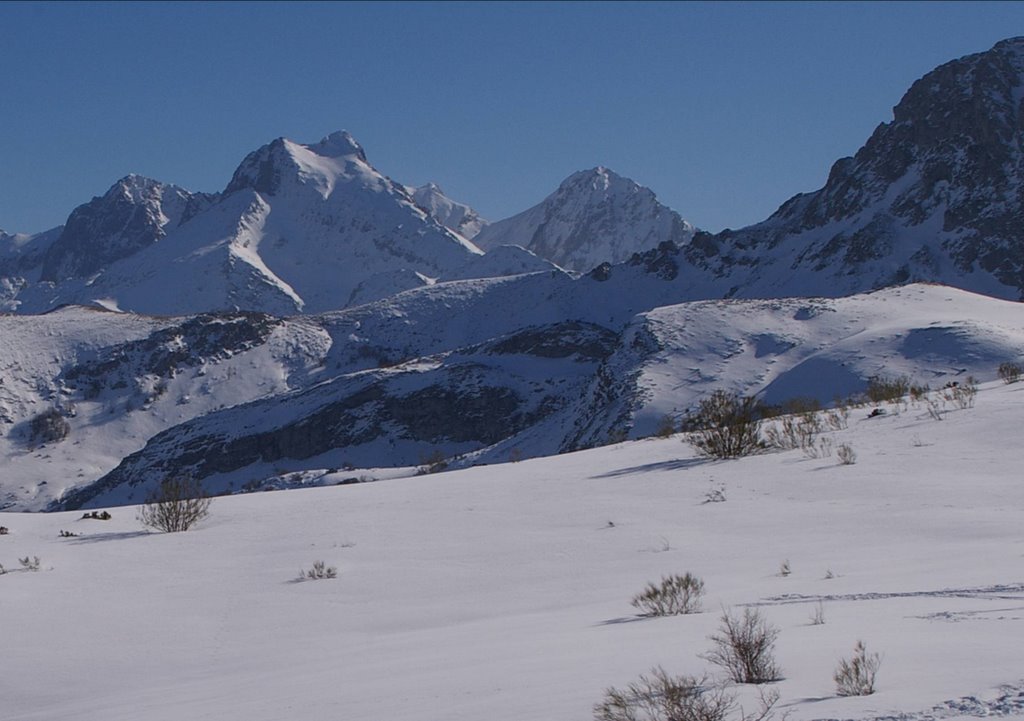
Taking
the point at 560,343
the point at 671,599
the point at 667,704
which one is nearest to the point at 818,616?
the point at 671,599

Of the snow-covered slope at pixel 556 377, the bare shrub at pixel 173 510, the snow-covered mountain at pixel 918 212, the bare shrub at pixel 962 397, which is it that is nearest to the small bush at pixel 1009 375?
the bare shrub at pixel 962 397

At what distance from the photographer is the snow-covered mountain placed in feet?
499

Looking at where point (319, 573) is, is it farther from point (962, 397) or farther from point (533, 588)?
point (962, 397)

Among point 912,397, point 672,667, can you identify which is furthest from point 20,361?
point 672,667

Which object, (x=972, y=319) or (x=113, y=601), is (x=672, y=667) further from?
(x=972, y=319)

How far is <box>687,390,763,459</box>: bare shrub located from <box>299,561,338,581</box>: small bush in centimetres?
868

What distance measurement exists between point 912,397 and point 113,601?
1710 cm

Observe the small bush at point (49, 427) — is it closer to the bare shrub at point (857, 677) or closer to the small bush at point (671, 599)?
the small bush at point (671, 599)

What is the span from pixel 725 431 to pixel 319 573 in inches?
382

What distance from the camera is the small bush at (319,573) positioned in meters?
12.3

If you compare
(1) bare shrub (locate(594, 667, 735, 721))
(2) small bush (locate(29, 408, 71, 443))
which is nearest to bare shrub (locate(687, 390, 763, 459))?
(1) bare shrub (locate(594, 667, 735, 721))

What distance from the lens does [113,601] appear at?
11.8m

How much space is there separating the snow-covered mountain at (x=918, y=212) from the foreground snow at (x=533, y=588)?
137578 millimetres

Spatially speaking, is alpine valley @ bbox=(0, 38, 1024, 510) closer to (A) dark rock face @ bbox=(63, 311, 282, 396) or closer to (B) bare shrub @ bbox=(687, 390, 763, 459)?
(A) dark rock face @ bbox=(63, 311, 282, 396)
